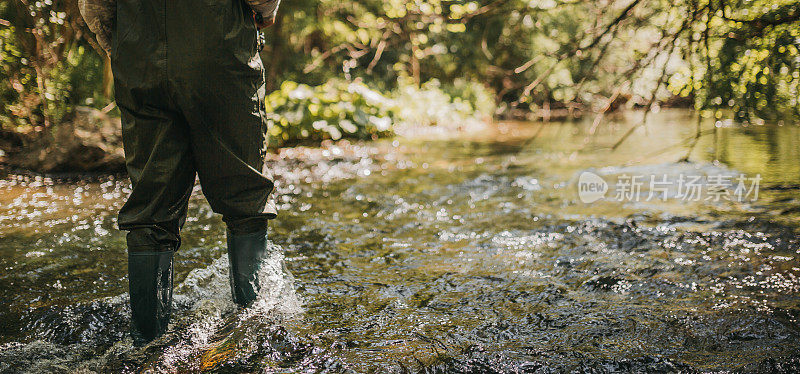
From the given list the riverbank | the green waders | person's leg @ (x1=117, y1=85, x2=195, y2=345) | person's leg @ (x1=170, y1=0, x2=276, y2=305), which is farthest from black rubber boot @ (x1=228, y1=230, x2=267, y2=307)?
the riverbank

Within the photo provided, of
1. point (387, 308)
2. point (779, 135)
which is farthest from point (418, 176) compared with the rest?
point (779, 135)

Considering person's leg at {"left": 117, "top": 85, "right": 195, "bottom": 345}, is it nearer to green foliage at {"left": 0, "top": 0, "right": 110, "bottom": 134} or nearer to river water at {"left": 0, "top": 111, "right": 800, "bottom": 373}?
river water at {"left": 0, "top": 111, "right": 800, "bottom": 373}

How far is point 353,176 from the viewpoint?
19.5 feet

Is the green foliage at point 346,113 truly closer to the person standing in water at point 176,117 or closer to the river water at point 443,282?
the river water at point 443,282

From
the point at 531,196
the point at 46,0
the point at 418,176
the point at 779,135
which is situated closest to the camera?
the point at 531,196

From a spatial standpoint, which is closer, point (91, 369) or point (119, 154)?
point (91, 369)

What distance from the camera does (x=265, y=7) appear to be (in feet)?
6.72

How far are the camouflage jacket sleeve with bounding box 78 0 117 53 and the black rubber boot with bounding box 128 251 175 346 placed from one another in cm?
79

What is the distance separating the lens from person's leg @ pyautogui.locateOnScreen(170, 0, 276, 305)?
1902 millimetres

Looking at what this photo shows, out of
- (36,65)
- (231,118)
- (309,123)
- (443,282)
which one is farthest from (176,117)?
(309,123)

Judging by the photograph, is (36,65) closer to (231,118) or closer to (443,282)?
(231,118)

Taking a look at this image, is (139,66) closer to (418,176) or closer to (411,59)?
(418,176)

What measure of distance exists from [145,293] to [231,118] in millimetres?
711

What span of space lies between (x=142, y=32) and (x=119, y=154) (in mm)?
4559
